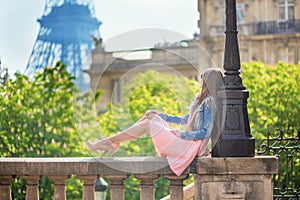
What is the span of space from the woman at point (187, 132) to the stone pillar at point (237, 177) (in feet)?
0.81

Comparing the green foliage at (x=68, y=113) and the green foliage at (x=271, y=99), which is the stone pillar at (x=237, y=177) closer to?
the green foliage at (x=68, y=113)

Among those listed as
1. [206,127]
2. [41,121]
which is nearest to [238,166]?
[206,127]

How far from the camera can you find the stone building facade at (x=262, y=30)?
50750 millimetres

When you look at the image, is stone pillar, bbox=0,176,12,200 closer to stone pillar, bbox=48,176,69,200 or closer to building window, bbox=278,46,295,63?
stone pillar, bbox=48,176,69,200

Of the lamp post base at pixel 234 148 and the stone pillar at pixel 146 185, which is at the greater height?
the lamp post base at pixel 234 148

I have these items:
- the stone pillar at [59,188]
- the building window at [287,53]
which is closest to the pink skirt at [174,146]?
the stone pillar at [59,188]

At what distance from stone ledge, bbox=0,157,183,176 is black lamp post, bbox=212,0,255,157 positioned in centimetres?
60

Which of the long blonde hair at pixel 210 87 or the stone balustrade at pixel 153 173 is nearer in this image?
the stone balustrade at pixel 153 173

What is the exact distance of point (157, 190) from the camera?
22609mm

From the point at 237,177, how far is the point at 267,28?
42203 millimetres

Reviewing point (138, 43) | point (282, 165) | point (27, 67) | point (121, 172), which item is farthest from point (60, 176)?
point (27, 67)

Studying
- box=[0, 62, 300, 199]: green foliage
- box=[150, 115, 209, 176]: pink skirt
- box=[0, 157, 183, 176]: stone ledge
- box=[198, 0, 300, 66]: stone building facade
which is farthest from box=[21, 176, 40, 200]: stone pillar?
box=[198, 0, 300, 66]: stone building facade

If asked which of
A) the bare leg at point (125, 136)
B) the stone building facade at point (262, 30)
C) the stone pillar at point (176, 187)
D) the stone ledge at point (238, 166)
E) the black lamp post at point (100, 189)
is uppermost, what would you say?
the stone building facade at point (262, 30)

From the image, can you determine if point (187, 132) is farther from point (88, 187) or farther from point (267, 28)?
point (267, 28)
